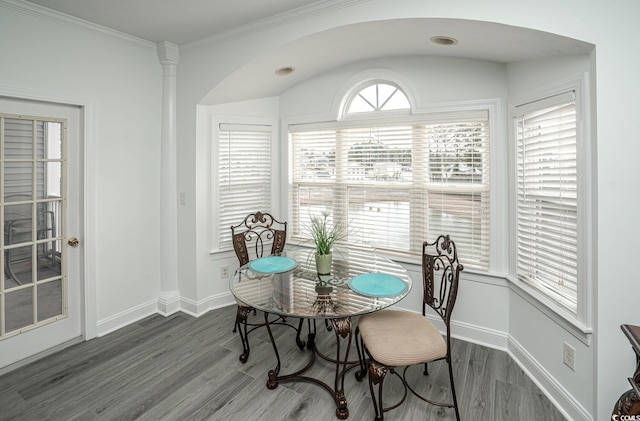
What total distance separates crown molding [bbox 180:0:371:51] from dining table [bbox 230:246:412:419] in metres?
1.98

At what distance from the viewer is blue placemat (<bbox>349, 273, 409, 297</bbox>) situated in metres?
2.13

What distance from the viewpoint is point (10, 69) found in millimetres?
2441

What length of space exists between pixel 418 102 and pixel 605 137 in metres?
1.51

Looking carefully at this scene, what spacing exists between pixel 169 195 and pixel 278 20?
2040 mm

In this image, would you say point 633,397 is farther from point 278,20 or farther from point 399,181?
point 278,20

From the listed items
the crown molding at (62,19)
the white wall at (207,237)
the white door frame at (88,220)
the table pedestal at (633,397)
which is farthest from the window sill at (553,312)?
the crown molding at (62,19)

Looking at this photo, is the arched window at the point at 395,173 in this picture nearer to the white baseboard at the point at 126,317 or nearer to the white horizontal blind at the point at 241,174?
the white horizontal blind at the point at 241,174

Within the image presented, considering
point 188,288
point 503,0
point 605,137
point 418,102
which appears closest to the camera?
point 605,137

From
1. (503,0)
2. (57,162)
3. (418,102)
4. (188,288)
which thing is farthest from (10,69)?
(503,0)

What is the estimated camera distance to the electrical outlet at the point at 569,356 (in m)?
2.03

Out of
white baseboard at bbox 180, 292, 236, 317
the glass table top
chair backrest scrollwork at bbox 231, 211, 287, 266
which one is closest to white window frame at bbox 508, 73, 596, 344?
the glass table top

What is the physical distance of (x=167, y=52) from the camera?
10.9ft

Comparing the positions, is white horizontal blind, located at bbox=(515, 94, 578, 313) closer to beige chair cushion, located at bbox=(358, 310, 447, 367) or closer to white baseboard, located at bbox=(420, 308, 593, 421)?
white baseboard, located at bbox=(420, 308, 593, 421)

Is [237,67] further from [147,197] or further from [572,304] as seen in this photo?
[572,304]
